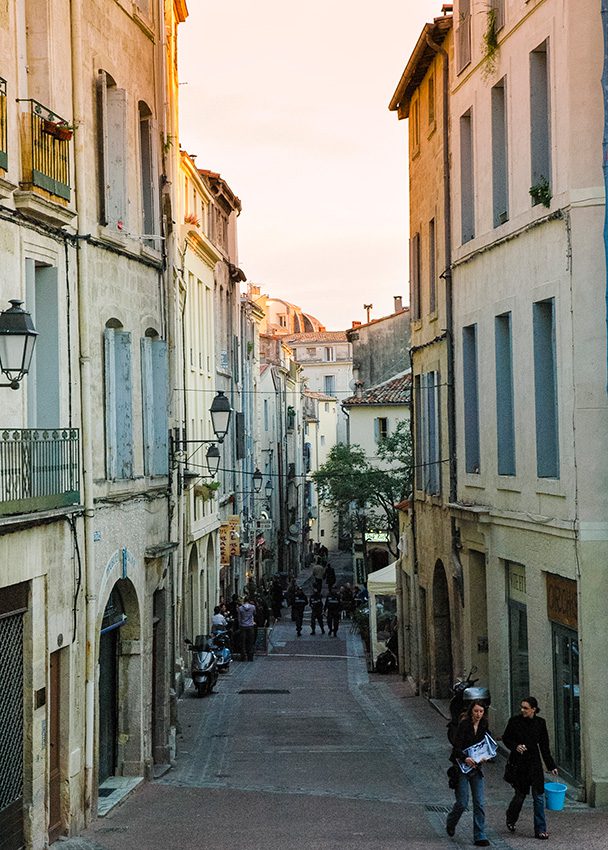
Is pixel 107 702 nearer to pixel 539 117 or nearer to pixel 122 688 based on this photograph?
pixel 122 688

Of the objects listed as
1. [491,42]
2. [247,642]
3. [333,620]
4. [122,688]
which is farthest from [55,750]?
[333,620]

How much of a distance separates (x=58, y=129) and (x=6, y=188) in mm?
1548

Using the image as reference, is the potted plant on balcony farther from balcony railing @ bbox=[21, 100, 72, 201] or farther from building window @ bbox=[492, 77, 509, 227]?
building window @ bbox=[492, 77, 509, 227]

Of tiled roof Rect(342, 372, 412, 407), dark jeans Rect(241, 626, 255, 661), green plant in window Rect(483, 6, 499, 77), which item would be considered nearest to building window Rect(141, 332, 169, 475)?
green plant in window Rect(483, 6, 499, 77)

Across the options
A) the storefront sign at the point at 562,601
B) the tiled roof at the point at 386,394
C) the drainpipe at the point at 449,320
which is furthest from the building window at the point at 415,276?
the tiled roof at the point at 386,394

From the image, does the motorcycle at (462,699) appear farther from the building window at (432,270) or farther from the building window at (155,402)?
the building window at (432,270)

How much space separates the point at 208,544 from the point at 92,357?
23152 mm

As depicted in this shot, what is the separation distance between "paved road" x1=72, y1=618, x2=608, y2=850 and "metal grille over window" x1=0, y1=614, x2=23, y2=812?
147 centimetres

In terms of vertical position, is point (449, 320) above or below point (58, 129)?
below

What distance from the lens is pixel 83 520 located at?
52.8ft

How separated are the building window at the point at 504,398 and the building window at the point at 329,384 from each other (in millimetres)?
94767

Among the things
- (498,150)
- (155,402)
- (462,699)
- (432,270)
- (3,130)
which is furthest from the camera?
(432,270)

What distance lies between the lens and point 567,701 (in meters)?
17.8

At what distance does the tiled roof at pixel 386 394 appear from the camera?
62406 millimetres
